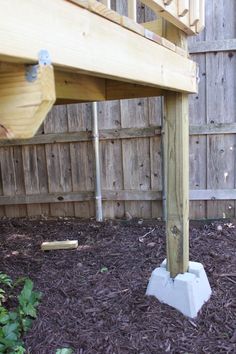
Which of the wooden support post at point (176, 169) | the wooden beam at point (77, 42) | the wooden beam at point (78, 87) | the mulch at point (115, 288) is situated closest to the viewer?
the wooden beam at point (77, 42)

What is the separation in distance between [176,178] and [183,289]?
0.67 meters

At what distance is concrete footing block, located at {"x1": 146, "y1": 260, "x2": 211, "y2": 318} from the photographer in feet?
7.02

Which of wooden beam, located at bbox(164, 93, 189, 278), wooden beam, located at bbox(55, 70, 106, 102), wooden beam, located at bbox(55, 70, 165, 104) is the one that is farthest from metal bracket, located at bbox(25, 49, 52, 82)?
wooden beam, located at bbox(164, 93, 189, 278)

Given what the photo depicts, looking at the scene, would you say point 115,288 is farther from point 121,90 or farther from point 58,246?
point 121,90

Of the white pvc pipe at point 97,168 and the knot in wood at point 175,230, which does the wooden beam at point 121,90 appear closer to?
the knot in wood at point 175,230

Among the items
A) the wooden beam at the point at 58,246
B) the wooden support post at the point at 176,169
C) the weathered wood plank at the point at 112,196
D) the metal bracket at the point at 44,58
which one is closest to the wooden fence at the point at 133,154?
the weathered wood plank at the point at 112,196

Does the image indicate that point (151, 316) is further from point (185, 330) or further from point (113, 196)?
point (113, 196)

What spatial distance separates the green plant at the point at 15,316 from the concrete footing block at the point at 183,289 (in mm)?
738

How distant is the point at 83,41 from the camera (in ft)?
3.30

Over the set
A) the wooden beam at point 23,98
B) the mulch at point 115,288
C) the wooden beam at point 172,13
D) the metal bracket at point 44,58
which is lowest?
the mulch at point 115,288

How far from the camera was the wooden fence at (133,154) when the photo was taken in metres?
3.64

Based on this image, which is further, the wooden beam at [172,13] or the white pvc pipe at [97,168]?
the white pvc pipe at [97,168]

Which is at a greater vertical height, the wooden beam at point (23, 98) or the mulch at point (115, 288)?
the wooden beam at point (23, 98)

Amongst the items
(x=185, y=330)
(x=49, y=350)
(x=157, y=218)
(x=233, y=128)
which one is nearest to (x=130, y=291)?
(x=185, y=330)
